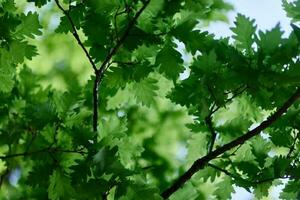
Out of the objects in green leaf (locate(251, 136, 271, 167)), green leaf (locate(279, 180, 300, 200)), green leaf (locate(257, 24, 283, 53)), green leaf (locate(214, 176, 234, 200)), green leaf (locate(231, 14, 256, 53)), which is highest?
green leaf (locate(231, 14, 256, 53))

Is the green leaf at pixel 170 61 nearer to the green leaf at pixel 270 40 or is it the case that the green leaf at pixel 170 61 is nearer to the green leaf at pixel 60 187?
the green leaf at pixel 270 40

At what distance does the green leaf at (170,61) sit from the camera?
1.66m

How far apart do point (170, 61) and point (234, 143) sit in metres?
0.36

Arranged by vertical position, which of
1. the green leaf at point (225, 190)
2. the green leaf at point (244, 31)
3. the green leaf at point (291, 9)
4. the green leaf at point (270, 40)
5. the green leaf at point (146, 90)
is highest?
the green leaf at point (291, 9)

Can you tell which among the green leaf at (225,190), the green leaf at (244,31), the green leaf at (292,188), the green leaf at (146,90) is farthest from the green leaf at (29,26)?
the green leaf at (292,188)

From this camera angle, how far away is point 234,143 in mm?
1638

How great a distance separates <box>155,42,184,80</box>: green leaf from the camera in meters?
1.66

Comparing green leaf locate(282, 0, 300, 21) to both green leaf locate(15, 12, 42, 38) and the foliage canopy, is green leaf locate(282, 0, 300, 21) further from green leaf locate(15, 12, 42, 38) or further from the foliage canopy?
green leaf locate(15, 12, 42, 38)

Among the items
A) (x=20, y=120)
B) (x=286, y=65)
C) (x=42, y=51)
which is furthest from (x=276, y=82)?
(x=42, y=51)

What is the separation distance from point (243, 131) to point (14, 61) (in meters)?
0.92

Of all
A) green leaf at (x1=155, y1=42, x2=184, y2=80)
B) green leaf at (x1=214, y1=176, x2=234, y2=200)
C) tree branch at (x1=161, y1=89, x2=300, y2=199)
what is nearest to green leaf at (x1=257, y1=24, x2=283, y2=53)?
tree branch at (x1=161, y1=89, x2=300, y2=199)

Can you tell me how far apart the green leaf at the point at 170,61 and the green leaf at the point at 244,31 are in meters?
0.23

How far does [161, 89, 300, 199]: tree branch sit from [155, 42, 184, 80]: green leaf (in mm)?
303

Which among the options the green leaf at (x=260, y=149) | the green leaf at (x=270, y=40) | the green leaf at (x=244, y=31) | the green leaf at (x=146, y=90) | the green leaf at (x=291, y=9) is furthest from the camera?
the green leaf at (x=146, y=90)
